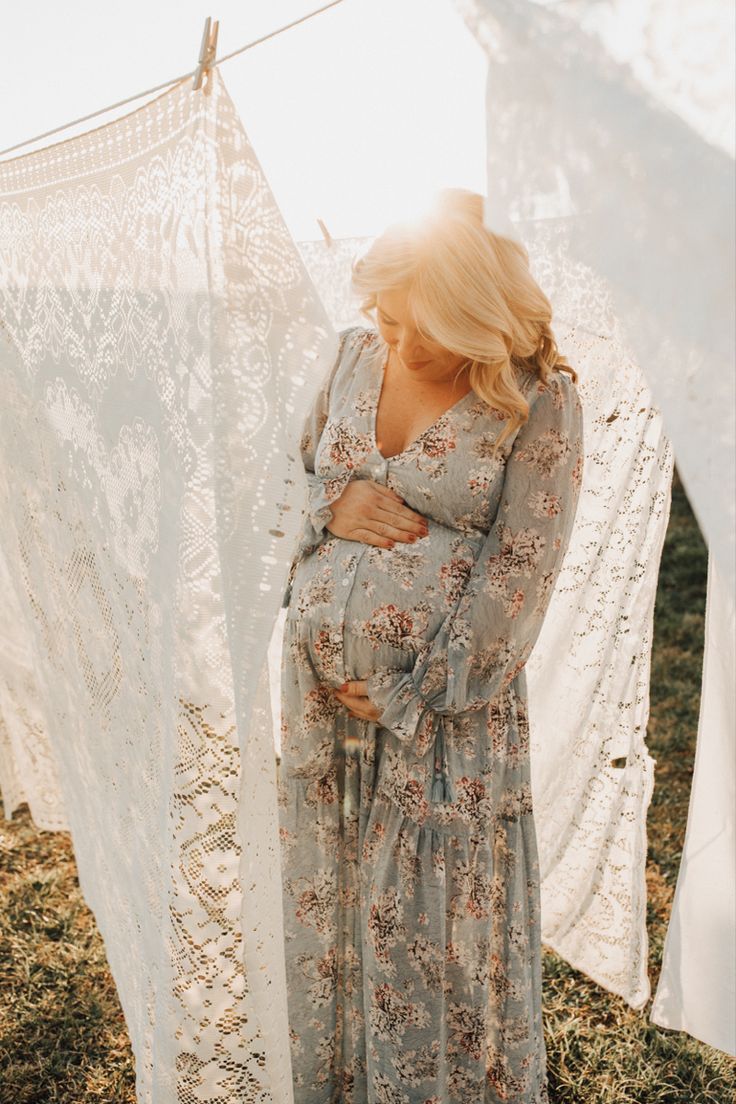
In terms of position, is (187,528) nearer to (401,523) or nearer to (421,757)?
(401,523)

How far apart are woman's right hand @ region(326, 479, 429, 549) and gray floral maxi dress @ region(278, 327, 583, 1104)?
0.9 inches

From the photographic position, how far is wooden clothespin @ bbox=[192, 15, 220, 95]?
143cm

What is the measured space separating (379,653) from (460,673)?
0.17 metres

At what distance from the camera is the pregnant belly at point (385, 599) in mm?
1994

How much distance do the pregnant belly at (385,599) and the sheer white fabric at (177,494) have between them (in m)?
0.39

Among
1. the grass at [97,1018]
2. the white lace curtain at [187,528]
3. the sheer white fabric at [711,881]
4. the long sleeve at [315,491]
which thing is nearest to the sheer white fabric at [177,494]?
the white lace curtain at [187,528]

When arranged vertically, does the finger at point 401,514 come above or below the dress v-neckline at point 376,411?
below

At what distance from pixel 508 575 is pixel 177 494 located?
71 cm

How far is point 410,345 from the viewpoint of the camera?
6.66 ft


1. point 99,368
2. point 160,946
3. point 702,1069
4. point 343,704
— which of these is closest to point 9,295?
point 99,368

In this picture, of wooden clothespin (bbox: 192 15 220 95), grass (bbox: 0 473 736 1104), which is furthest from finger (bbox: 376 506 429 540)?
grass (bbox: 0 473 736 1104)

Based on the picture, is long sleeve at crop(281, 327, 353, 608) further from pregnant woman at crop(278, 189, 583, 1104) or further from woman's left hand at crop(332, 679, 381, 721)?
woman's left hand at crop(332, 679, 381, 721)

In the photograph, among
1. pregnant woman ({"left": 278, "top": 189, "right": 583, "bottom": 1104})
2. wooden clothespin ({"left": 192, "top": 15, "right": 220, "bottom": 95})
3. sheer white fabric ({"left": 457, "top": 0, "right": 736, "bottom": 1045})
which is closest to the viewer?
sheer white fabric ({"left": 457, "top": 0, "right": 736, "bottom": 1045})

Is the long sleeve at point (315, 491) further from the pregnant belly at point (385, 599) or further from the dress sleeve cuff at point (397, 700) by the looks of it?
the dress sleeve cuff at point (397, 700)
